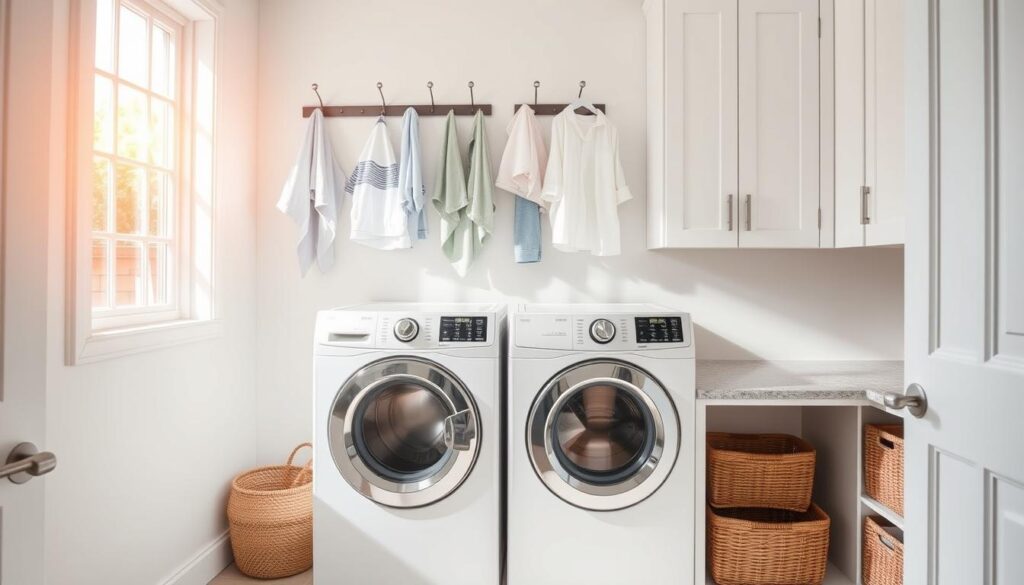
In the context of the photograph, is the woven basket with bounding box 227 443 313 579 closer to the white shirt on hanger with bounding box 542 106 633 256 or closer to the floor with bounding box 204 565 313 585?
the floor with bounding box 204 565 313 585

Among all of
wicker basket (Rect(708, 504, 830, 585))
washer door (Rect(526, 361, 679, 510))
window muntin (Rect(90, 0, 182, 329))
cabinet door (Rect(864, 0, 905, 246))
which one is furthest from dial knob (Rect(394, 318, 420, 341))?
cabinet door (Rect(864, 0, 905, 246))

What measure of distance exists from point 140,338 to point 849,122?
255 centimetres

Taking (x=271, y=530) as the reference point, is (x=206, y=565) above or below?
below

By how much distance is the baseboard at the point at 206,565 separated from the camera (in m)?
2.09

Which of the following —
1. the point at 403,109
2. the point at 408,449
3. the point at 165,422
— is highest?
the point at 403,109

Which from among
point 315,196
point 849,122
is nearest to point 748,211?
point 849,122

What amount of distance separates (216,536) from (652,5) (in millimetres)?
2805

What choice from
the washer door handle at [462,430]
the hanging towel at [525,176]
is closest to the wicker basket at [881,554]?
the washer door handle at [462,430]

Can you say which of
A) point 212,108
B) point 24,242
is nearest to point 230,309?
point 212,108

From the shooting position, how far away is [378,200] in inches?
98.7

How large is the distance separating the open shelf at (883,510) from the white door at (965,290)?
79cm

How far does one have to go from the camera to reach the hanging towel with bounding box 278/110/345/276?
252cm

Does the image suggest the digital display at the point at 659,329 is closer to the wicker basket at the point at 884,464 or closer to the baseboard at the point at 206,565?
the wicker basket at the point at 884,464

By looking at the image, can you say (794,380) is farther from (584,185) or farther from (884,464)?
(584,185)
